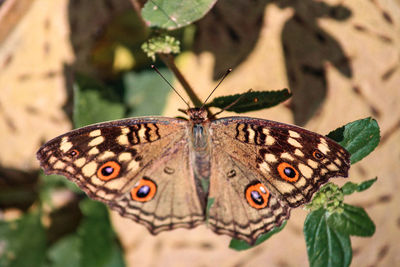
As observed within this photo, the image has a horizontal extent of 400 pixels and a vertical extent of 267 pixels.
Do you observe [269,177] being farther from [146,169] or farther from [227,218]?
[146,169]

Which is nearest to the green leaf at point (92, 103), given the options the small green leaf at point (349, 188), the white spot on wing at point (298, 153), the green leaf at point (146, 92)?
the green leaf at point (146, 92)

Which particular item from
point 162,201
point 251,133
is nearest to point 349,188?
point 251,133

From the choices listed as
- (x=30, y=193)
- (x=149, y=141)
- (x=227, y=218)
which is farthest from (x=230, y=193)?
(x=30, y=193)

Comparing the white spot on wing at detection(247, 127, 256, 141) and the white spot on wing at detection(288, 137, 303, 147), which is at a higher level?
the white spot on wing at detection(288, 137, 303, 147)

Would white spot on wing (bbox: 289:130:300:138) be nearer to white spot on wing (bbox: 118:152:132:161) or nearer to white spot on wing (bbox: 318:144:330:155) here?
white spot on wing (bbox: 318:144:330:155)

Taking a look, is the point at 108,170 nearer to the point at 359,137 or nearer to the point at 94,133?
the point at 94,133

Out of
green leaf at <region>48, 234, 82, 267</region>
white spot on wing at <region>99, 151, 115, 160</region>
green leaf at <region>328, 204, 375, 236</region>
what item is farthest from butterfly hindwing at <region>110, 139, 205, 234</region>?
green leaf at <region>48, 234, 82, 267</region>
